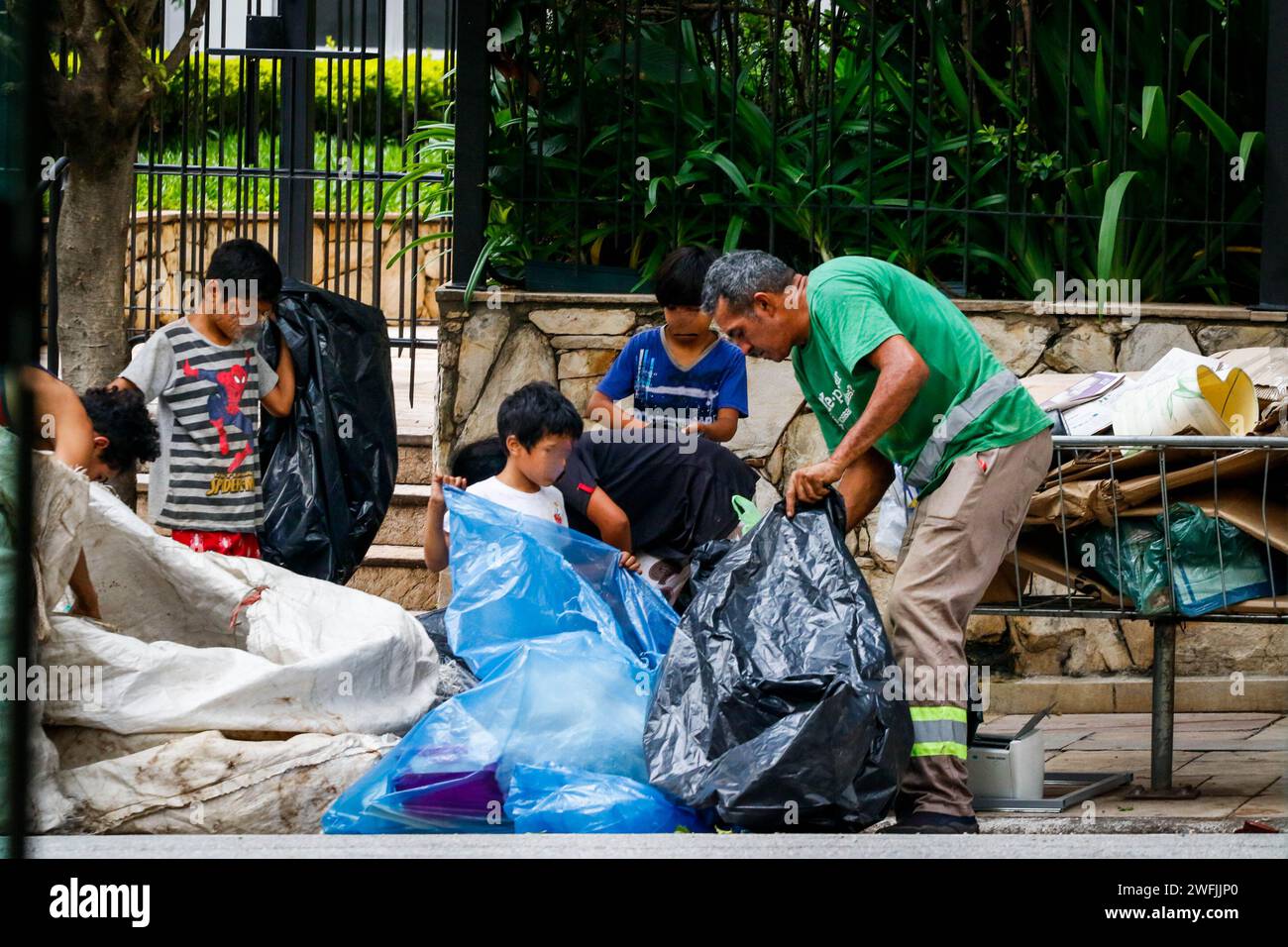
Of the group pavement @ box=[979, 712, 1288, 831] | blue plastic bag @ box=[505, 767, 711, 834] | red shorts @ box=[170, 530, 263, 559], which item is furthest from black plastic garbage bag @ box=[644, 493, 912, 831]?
red shorts @ box=[170, 530, 263, 559]

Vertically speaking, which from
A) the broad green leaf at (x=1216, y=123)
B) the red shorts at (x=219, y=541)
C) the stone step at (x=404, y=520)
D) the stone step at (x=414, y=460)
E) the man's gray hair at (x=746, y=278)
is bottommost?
the stone step at (x=404, y=520)

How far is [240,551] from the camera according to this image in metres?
Answer: 5.16

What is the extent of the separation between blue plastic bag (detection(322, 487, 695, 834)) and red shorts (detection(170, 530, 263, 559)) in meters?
0.82

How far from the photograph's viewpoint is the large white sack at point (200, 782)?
3.90m

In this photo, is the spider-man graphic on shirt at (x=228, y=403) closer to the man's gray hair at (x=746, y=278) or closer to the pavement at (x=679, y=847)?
the man's gray hair at (x=746, y=278)

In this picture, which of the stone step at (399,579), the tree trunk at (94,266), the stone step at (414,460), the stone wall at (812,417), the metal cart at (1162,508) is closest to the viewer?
the metal cart at (1162,508)

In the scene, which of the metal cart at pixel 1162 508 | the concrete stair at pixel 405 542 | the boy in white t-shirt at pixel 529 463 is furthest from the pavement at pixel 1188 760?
the concrete stair at pixel 405 542

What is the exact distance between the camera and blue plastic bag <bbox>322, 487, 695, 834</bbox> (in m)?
3.88

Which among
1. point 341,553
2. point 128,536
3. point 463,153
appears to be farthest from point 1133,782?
point 463,153

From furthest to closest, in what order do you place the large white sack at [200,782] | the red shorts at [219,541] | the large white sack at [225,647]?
the red shorts at [219,541], the large white sack at [225,647], the large white sack at [200,782]

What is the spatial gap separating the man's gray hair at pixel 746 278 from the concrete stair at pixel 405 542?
8.51 ft

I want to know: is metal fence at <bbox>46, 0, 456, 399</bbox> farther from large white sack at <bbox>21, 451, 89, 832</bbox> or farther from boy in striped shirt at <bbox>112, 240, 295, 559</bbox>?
large white sack at <bbox>21, 451, 89, 832</bbox>
